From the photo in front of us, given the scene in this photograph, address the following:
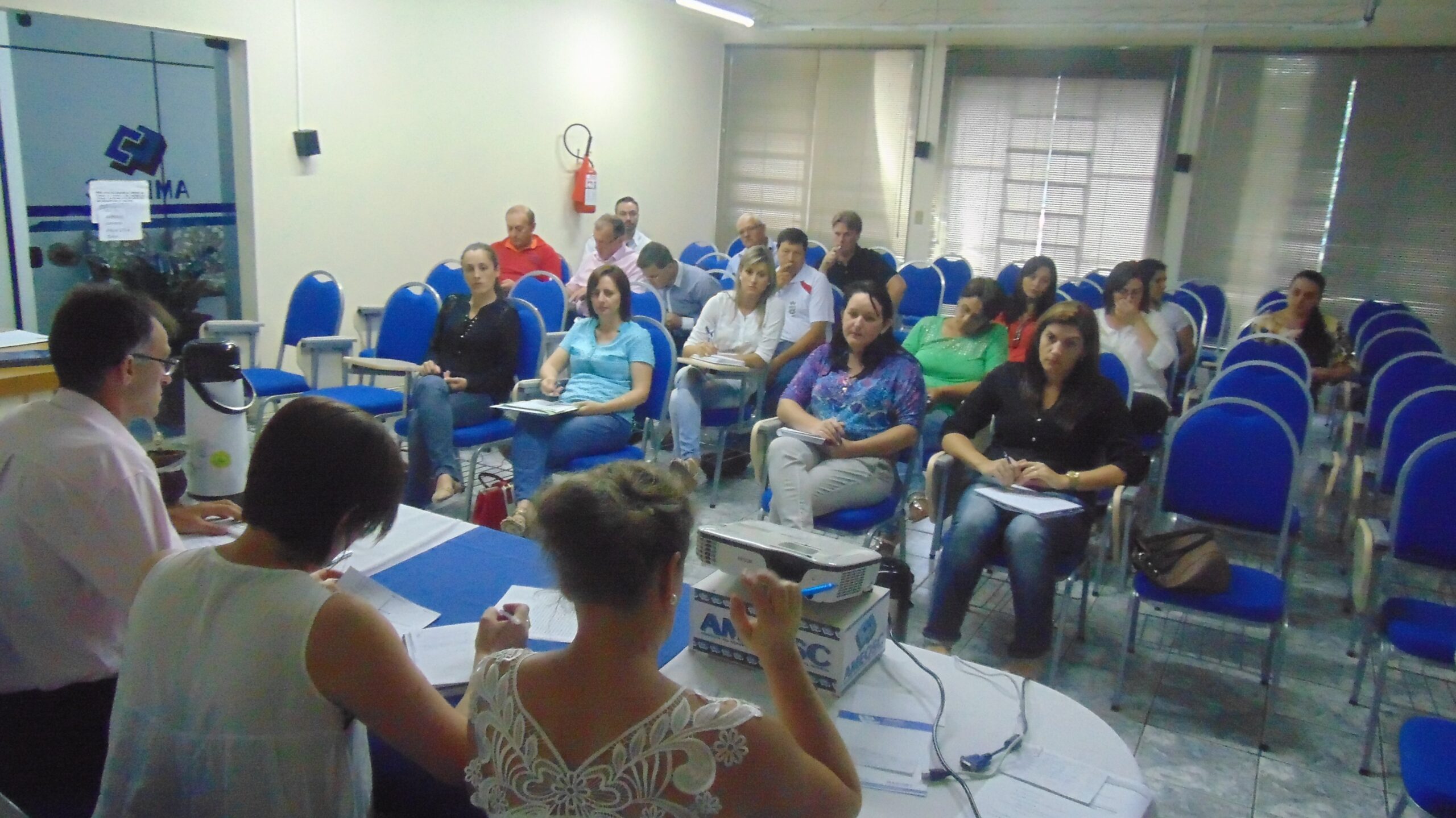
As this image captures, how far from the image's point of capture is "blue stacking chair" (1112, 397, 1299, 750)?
2.79 m

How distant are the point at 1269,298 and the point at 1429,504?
4.51 metres

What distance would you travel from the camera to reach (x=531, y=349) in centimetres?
427

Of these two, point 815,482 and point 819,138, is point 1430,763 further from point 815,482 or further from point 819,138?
point 819,138

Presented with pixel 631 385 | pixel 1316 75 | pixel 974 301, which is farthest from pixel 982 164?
pixel 631 385

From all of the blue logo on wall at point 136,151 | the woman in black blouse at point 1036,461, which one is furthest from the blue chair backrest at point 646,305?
the blue logo on wall at point 136,151

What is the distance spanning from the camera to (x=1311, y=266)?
727 centimetres

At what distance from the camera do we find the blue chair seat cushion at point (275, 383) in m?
4.31

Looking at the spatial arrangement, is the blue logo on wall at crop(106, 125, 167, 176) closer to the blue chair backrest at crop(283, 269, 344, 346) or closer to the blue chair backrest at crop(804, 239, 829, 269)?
the blue chair backrest at crop(283, 269, 344, 346)

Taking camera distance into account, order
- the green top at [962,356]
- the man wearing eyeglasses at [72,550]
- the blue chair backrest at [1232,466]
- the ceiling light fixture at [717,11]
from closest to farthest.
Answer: the man wearing eyeglasses at [72,550] < the blue chair backrest at [1232,466] < the green top at [962,356] < the ceiling light fixture at [717,11]

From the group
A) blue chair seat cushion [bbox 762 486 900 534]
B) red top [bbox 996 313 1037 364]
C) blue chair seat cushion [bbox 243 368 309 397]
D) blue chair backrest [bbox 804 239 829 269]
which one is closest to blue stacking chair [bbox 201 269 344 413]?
blue chair seat cushion [bbox 243 368 309 397]

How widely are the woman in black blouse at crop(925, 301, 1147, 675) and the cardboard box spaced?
49.4 inches

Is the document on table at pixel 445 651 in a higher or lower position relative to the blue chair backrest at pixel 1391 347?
lower

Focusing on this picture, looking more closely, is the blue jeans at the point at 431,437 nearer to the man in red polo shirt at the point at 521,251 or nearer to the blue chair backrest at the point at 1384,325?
the man in red polo shirt at the point at 521,251

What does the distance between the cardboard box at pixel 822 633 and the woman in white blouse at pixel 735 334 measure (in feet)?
8.93
